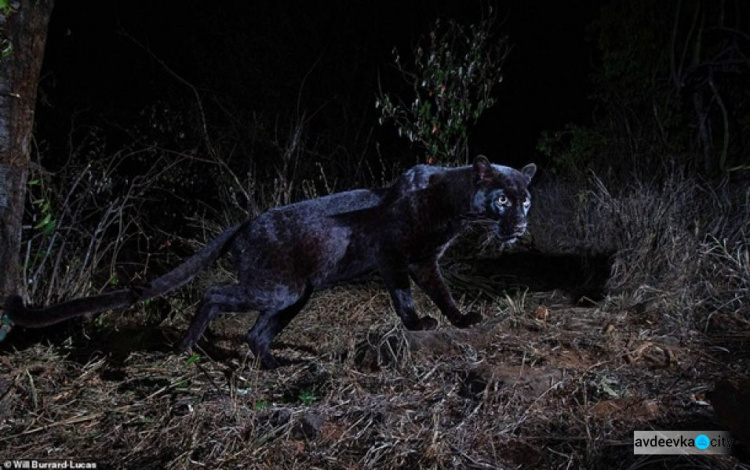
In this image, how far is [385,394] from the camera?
3.38 metres

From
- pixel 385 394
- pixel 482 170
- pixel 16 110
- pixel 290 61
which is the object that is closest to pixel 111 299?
pixel 16 110

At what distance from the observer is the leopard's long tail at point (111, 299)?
3.61m

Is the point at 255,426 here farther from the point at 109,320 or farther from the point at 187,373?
the point at 109,320

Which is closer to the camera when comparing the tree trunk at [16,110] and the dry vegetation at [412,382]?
the dry vegetation at [412,382]

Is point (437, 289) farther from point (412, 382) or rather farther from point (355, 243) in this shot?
point (412, 382)

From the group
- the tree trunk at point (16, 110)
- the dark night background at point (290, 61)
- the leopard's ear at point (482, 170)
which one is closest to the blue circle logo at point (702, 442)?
the leopard's ear at point (482, 170)

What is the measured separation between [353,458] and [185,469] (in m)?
0.78

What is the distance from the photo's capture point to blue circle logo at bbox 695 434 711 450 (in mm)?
2602

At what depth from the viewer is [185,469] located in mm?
2709

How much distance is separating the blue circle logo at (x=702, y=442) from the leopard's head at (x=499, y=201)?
191 centimetres

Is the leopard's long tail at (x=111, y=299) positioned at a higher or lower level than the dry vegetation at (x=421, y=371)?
higher

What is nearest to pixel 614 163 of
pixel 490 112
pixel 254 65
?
pixel 490 112

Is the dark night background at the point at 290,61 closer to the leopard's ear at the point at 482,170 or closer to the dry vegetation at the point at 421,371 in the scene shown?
the dry vegetation at the point at 421,371

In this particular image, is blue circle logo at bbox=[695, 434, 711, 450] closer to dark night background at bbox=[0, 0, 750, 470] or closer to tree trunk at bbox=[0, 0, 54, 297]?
dark night background at bbox=[0, 0, 750, 470]
